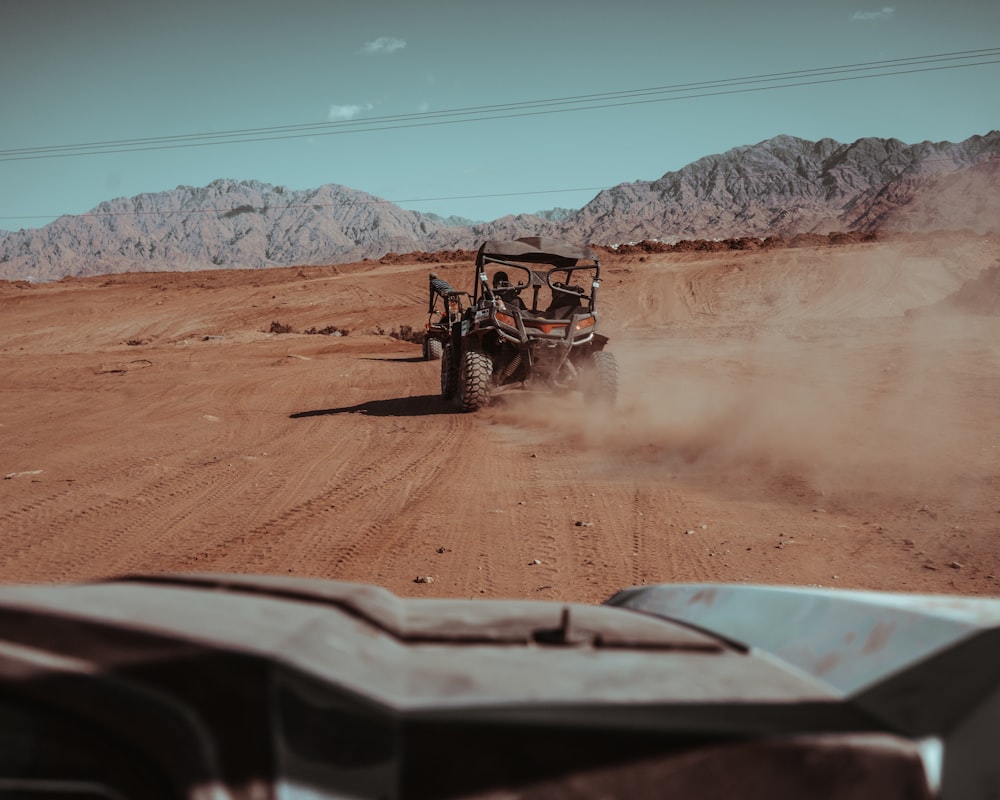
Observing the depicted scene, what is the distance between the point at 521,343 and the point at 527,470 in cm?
320

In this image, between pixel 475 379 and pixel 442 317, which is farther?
pixel 442 317

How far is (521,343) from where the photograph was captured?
1066 cm

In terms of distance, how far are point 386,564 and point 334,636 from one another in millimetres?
4065

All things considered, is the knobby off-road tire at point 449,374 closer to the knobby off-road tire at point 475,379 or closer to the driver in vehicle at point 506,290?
the knobby off-road tire at point 475,379

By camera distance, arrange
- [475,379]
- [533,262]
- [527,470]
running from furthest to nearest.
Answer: [533,262], [475,379], [527,470]

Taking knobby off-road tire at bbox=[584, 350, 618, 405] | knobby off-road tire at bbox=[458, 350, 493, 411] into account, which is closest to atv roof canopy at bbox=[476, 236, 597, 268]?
knobby off-road tire at bbox=[458, 350, 493, 411]

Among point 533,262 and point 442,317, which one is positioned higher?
point 533,262

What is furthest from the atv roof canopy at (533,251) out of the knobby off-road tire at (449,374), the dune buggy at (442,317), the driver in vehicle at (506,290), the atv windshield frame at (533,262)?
the dune buggy at (442,317)

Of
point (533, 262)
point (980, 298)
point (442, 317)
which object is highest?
point (533, 262)

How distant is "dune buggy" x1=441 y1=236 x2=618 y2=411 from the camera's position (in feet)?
35.1

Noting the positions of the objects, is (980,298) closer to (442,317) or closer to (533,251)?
(442,317)

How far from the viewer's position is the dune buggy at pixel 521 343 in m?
10.7

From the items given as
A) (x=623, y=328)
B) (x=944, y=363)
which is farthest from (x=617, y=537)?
(x=623, y=328)

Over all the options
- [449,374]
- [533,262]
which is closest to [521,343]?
[449,374]
